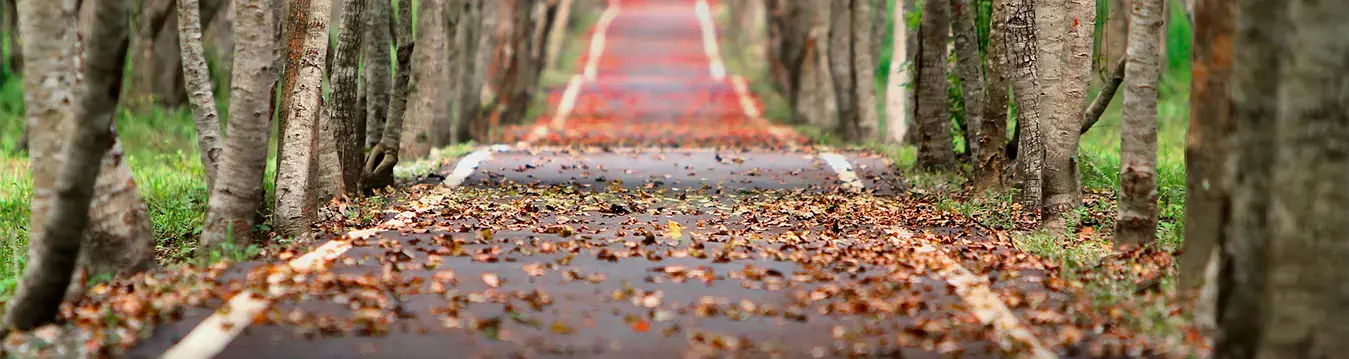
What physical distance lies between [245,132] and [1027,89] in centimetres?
656

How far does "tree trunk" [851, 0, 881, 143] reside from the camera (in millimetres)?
25375

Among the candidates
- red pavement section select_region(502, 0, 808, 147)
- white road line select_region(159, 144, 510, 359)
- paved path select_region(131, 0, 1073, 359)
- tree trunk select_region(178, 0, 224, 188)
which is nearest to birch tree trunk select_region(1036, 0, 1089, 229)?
paved path select_region(131, 0, 1073, 359)

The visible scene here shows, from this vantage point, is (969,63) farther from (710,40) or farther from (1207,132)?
(710,40)

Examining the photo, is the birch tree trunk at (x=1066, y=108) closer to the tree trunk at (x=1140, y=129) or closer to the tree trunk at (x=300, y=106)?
the tree trunk at (x=1140, y=129)

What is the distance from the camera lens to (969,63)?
1734 cm

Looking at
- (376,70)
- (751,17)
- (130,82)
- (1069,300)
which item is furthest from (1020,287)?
(751,17)

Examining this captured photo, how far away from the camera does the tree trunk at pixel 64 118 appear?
28.2 ft

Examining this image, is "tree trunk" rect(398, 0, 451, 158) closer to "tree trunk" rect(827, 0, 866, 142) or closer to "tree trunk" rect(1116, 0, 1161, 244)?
"tree trunk" rect(827, 0, 866, 142)

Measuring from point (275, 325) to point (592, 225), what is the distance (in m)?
5.58

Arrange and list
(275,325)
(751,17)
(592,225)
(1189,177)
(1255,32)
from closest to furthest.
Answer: (1255,32)
(275,325)
(1189,177)
(592,225)
(751,17)

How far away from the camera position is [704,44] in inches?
2359

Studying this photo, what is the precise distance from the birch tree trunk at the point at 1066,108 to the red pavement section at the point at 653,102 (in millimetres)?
12758

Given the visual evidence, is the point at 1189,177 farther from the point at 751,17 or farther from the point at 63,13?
the point at 751,17

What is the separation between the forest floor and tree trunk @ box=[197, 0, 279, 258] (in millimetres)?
353
